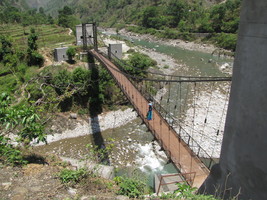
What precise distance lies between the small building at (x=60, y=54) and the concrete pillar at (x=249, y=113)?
1031 cm

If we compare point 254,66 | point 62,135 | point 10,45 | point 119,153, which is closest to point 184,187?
point 254,66

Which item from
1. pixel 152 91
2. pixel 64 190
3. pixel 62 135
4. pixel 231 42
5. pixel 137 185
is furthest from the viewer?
pixel 231 42

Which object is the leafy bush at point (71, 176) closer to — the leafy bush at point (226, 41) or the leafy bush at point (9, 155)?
the leafy bush at point (9, 155)

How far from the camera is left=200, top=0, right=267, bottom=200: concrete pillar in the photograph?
190 centimetres

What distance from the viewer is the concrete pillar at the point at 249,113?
74.9 inches

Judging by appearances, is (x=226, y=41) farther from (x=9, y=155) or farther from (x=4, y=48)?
(x=9, y=155)

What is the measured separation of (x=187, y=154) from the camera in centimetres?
391

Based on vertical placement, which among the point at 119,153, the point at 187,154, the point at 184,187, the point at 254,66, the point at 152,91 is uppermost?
the point at 254,66

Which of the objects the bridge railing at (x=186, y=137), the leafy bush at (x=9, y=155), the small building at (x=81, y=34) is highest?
the small building at (x=81, y=34)

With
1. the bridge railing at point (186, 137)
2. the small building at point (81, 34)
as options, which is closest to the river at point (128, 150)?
the bridge railing at point (186, 137)

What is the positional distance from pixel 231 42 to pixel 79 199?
2188 centimetres

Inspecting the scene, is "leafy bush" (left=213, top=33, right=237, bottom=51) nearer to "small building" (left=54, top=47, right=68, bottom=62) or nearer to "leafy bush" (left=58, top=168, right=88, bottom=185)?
"small building" (left=54, top=47, right=68, bottom=62)

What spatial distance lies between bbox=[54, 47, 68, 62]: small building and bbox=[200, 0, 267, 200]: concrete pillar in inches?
406

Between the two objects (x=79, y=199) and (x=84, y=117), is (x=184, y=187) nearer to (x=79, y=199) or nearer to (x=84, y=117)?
(x=79, y=199)
